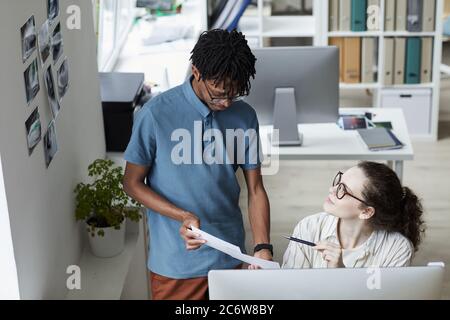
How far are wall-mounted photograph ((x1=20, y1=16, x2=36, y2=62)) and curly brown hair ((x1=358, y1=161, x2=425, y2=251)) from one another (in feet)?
3.73

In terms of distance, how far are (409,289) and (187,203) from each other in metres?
0.91

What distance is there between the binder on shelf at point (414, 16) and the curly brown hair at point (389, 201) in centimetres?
318

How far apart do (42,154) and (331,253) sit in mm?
994

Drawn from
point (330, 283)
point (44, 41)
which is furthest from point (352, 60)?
point (330, 283)

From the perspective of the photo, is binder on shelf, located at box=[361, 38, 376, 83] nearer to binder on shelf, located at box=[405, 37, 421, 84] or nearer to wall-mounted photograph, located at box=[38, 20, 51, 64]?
binder on shelf, located at box=[405, 37, 421, 84]

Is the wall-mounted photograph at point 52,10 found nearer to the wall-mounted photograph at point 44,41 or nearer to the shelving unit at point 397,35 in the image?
the wall-mounted photograph at point 44,41

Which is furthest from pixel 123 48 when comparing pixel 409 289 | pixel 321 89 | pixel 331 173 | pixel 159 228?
pixel 409 289

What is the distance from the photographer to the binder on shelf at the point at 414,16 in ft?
19.4

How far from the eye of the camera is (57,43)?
3.18 meters

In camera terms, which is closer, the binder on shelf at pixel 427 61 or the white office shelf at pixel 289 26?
the binder on shelf at pixel 427 61

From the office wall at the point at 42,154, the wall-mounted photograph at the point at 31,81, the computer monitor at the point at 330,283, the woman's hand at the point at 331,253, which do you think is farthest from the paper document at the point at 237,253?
the wall-mounted photograph at the point at 31,81

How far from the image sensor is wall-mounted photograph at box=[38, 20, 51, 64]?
9.70ft

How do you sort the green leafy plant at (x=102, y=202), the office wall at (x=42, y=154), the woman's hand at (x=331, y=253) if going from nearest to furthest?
the office wall at (x=42, y=154) → the woman's hand at (x=331, y=253) → the green leafy plant at (x=102, y=202)

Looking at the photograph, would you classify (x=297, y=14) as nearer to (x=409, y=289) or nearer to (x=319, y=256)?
(x=319, y=256)
